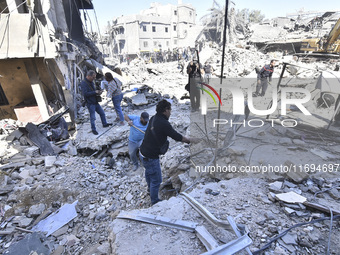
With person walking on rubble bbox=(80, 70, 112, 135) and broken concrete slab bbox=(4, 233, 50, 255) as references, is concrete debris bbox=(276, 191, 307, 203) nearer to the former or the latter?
broken concrete slab bbox=(4, 233, 50, 255)

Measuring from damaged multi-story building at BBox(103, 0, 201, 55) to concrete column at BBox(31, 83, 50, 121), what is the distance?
28169 millimetres

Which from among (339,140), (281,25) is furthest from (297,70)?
(281,25)

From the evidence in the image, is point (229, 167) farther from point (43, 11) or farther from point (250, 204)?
point (43, 11)

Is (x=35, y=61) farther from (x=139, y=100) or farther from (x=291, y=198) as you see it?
(x=291, y=198)

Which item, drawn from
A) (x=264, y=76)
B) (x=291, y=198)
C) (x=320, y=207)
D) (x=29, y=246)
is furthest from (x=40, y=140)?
(x=264, y=76)

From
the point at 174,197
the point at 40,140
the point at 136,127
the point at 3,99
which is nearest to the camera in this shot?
the point at 174,197

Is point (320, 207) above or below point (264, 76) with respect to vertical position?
below

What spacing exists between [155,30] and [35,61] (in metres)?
32.3

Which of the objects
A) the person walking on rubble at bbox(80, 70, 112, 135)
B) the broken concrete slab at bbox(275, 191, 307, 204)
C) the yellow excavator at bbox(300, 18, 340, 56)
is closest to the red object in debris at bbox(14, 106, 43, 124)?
the person walking on rubble at bbox(80, 70, 112, 135)

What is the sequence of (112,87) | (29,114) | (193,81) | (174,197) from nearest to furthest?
(174,197)
(112,87)
(193,81)
(29,114)

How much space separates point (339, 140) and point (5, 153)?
784cm

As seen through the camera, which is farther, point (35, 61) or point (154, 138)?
point (35, 61)

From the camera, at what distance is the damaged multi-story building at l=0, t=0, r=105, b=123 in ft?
18.4

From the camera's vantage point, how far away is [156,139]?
290 cm
